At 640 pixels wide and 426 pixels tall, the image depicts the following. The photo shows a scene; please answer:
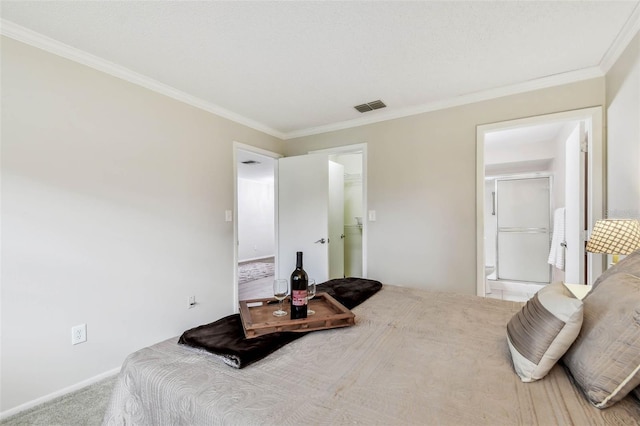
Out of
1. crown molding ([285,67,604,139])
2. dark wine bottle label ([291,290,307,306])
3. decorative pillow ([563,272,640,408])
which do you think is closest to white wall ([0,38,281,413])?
crown molding ([285,67,604,139])

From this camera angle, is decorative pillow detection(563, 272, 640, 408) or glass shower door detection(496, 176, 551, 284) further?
glass shower door detection(496, 176, 551, 284)

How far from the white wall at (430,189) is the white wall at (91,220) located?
6.35ft

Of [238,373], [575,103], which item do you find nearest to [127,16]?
[238,373]

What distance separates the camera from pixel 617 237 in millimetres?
1536

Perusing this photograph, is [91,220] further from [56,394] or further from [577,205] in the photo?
[577,205]

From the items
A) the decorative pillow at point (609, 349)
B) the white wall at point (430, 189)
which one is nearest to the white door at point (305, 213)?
the white wall at point (430, 189)

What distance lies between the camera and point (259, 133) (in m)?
3.60

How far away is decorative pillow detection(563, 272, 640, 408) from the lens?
0.77 metres

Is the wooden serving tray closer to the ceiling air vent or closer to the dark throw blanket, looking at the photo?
the dark throw blanket

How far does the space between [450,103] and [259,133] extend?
2252 mm

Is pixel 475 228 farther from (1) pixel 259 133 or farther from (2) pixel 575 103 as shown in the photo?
(1) pixel 259 133

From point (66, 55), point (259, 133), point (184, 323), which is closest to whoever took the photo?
point (66, 55)

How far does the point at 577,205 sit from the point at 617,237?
119 centimetres

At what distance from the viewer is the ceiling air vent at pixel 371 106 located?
9.54ft
